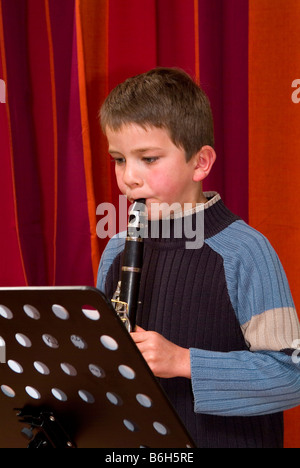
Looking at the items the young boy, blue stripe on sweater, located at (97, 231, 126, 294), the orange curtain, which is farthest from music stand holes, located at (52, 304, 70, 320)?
the orange curtain

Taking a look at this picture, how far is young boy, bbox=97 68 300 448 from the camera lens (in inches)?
36.2

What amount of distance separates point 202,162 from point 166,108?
0.12m

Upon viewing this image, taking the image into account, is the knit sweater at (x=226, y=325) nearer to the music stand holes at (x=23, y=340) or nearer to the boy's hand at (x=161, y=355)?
the boy's hand at (x=161, y=355)

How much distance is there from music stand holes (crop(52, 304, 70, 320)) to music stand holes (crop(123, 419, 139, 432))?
17cm

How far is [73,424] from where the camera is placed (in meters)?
0.81

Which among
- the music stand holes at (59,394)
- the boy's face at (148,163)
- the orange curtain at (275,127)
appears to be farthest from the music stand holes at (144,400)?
the orange curtain at (275,127)

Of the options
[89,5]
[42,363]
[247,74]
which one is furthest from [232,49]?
[42,363]

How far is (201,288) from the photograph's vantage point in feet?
3.35

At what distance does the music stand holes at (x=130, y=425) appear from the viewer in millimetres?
752

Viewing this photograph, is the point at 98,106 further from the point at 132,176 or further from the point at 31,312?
the point at 31,312

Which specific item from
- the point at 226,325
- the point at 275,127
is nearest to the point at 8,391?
the point at 226,325

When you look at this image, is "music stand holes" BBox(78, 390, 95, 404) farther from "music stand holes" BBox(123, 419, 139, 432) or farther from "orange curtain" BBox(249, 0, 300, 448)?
"orange curtain" BBox(249, 0, 300, 448)

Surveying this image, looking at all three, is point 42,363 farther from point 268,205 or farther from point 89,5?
point 89,5

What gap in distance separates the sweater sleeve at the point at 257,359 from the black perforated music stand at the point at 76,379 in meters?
0.19
